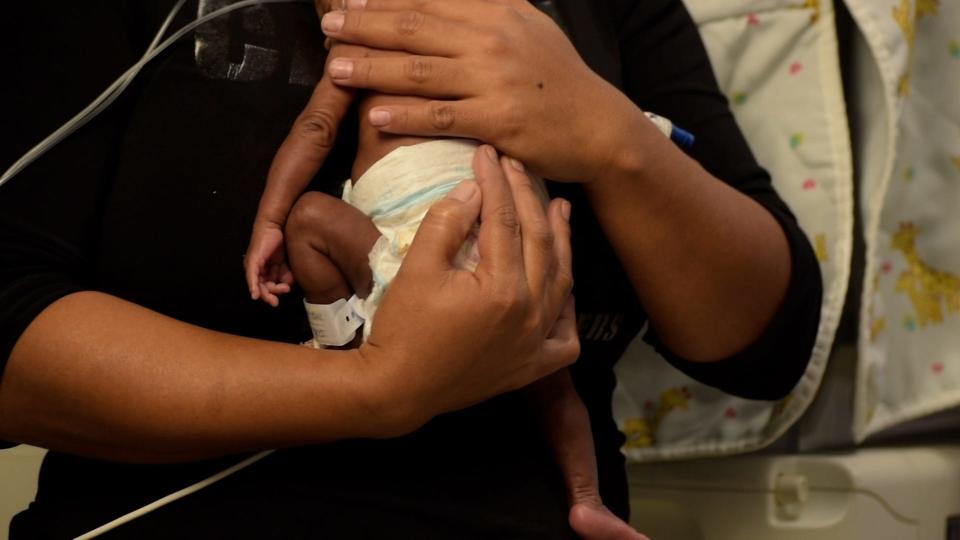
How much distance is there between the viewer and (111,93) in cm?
90

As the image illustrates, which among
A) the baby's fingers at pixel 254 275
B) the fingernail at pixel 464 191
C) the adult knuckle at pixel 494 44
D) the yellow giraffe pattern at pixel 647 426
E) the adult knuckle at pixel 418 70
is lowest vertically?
the yellow giraffe pattern at pixel 647 426

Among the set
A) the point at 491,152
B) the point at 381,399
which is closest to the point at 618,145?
the point at 491,152

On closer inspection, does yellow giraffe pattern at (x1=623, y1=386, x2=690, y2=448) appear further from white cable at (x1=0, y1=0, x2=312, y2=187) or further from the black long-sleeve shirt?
white cable at (x1=0, y1=0, x2=312, y2=187)

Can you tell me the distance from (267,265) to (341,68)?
203 mm

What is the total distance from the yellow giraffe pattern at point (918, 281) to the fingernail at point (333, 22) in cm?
87

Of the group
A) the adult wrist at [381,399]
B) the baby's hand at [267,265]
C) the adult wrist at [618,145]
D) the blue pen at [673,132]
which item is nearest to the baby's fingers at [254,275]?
the baby's hand at [267,265]

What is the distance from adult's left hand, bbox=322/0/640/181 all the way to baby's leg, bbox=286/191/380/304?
10 cm

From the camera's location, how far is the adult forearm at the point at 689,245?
929 millimetres

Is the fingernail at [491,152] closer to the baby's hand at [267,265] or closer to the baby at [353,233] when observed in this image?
the baby at [353,233]

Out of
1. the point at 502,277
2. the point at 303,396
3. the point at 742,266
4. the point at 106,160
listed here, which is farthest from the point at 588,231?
the point at 106,160

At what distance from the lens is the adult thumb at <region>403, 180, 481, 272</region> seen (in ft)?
2.52

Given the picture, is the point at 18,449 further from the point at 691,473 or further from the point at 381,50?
the point at 691,473

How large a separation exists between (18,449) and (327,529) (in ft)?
2.71

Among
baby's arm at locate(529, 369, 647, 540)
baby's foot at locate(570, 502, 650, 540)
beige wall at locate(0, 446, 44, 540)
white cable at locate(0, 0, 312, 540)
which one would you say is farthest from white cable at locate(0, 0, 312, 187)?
beige wall at locate(0, 446, 44, 540)
